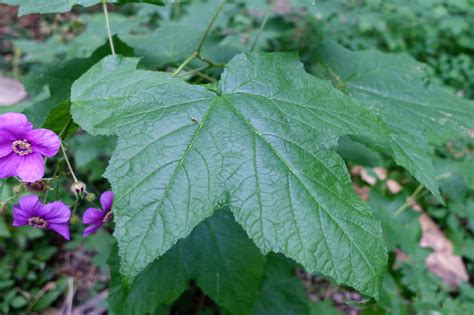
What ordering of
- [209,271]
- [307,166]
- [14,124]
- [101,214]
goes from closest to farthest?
[307,166], [14,124], [101,214], [209,271]

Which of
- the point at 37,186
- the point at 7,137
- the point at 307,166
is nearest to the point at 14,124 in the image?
the point at 7,137

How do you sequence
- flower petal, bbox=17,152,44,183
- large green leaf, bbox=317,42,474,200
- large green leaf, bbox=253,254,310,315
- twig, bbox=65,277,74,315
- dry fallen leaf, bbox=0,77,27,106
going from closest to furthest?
flower petal, bbox=17,152,44,183
large green leaf, bbox=317,42,474,200
large green leaf, bbox=253,254,310,315
twig, bbox=65,277,74,315
dry fallen leaf, bbox=0,77,27,106

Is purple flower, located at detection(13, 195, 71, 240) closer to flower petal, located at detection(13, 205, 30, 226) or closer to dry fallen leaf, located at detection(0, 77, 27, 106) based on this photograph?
flower petal, located at detection(13, 205, 30, 226)

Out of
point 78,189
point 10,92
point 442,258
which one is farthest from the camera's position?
point 10,92

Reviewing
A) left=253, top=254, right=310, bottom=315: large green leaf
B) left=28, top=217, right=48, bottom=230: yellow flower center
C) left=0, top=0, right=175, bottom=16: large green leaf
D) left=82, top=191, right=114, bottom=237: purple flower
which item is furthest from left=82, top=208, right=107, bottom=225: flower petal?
left=253, top=254, right=310, bottom=315: large green leaf

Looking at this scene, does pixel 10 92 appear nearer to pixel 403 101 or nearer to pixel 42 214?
Result: pixel 42 214

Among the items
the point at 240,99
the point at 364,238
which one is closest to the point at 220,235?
the point at 240,99

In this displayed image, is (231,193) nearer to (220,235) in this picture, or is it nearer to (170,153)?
(170,153)
